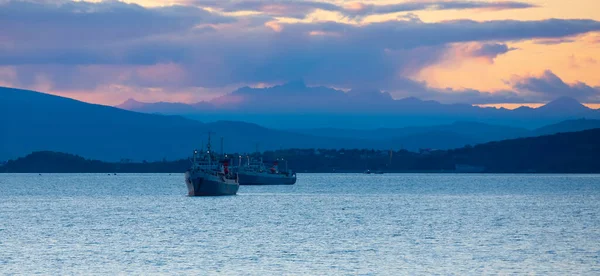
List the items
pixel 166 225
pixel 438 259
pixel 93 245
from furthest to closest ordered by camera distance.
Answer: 1. pixel 166 225
2. pixel 93 245
3. pixel 438 259

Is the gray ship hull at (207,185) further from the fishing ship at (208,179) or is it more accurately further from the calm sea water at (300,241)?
the calm sea water at (300,241)

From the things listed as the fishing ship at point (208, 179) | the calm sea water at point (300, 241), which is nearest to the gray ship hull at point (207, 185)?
the fishing ship at point (208, 179)

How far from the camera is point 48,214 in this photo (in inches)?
4633

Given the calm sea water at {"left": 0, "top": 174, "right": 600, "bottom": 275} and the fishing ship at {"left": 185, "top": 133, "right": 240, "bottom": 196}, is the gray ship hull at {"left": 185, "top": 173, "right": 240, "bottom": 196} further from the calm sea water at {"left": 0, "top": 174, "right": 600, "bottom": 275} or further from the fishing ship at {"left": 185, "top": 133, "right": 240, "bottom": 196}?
the calm sea water at {"left": 0, "top": 174, "right": 600, "bottom": 275}

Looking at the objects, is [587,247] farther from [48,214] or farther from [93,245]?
[48,214]

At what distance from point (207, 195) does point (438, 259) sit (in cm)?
9840

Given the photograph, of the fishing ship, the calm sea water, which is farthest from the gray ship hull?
the calm sea water

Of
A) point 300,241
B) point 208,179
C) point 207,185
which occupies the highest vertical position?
point 208,179

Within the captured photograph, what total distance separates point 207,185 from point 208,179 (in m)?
1.81

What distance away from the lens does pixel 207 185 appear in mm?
155375

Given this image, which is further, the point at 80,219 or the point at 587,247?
the point at 80,219

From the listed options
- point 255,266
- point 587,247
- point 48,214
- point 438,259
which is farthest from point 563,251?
point 48,214

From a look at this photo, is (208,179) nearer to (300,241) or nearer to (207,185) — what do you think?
(207,185)

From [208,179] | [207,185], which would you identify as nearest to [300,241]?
[208,179]
